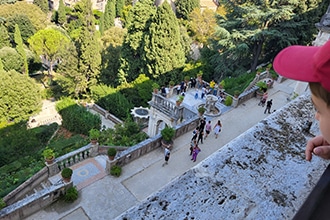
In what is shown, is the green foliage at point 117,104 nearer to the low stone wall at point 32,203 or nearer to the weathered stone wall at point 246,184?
the low stone wall at point 32,203

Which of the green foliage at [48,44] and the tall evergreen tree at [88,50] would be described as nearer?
the tall evergreen tree at [88,50]

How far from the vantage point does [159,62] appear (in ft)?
87.2

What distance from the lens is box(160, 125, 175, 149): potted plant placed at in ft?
45.5

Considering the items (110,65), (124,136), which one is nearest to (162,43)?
(110,65)

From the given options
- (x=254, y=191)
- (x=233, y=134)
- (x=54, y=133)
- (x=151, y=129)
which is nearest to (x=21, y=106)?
(x=54, y=133)

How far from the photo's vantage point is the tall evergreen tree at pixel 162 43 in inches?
1019

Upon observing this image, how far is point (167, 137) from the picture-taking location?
13.9 metres

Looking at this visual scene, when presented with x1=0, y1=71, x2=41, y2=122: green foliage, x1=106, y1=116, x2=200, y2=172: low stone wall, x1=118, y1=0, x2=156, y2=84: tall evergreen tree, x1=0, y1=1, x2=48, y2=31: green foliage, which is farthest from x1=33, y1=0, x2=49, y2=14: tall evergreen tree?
x1=106, y1=116, x2=200, y2=172: low stone wall

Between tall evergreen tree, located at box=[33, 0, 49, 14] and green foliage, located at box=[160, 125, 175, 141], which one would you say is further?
tall evergreen tree, located at box=[33, 0, 49, 14]

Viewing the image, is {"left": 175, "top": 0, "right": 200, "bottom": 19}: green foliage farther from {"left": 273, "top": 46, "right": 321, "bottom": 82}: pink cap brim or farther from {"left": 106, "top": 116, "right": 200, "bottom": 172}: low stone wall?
{"left": 273, "top": 46, "right": 321, "bottom": 82}: pink cap brim

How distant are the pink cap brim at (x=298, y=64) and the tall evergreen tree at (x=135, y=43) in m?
26.5

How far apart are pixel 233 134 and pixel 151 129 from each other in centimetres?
596

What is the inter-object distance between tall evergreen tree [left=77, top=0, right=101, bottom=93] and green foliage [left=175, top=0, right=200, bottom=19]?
859 inches

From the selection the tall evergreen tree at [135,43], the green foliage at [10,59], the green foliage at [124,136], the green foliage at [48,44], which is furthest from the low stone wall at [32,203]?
the green foliage at [48,44]
